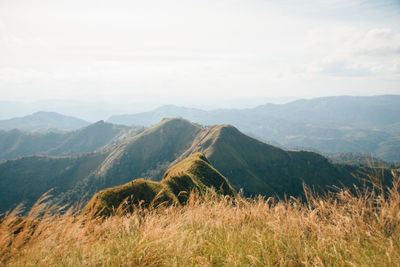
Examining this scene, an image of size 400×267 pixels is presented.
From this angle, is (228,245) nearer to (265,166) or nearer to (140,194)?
(140,194)

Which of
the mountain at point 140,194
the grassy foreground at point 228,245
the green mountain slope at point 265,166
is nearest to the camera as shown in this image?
the grassy foreground at point 228,245

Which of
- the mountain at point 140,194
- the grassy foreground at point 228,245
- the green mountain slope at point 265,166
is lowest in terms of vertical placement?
the green mountain slope at point 265,166

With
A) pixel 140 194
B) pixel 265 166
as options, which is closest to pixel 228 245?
pixel 140 194

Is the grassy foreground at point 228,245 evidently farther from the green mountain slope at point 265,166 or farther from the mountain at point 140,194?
the green mountain slope at point 265,166

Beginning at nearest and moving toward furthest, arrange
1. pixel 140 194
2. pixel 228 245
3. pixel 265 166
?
pixel 228 245 < pixel 140 194 < pixel 265 166

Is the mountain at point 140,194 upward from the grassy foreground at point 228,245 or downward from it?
downward

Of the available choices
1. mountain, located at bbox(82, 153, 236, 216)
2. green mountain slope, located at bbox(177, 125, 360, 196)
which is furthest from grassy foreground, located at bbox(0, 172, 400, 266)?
green mountain slope, located at bbox(177, 125, 360, 196)

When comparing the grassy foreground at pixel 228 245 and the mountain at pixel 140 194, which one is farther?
the mountain at pixel 140 194

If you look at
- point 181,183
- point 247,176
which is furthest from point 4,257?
point 247,176

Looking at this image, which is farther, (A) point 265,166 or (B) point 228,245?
(A) point 265,166

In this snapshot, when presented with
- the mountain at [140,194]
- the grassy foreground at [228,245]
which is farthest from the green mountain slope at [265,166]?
the grassy foreground at [228,245]

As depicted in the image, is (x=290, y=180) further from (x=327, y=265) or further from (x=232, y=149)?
(x=327, y=265)

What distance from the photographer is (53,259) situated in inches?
139

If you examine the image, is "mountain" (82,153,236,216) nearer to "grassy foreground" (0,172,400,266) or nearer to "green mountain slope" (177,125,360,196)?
"grassy foreground" (0,172,400,266)
